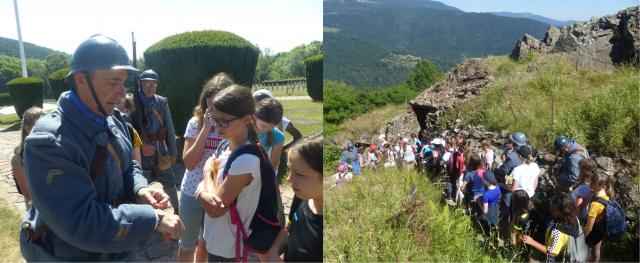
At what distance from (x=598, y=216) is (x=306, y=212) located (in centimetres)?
259

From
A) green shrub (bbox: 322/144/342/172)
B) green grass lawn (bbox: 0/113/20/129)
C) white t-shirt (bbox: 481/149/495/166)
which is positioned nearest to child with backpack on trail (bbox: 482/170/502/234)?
white t-shirt (bbox: 481/149/495/166)

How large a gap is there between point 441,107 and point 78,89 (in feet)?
17.2

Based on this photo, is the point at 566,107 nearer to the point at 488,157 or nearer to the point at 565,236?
the point at 488,157

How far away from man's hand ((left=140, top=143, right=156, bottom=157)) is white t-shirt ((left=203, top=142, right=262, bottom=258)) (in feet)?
2.79

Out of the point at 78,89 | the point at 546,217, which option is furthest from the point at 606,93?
the point at 78,89

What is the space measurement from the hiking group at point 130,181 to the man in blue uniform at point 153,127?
0.56 meters

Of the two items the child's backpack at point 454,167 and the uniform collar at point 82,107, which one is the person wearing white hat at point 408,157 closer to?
the child's backpack at point 454,167

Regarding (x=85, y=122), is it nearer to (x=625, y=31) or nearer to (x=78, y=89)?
(x=78, y=89)

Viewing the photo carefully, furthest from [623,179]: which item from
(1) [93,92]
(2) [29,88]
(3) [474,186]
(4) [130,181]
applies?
(2) [29,88]

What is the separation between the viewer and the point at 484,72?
277 inches

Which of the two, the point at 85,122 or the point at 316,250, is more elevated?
the point at 85,122

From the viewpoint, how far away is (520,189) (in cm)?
359

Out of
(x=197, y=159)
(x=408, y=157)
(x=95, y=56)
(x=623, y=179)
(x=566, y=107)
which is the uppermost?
(x=95, y=56)

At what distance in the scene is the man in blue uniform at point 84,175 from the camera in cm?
109
